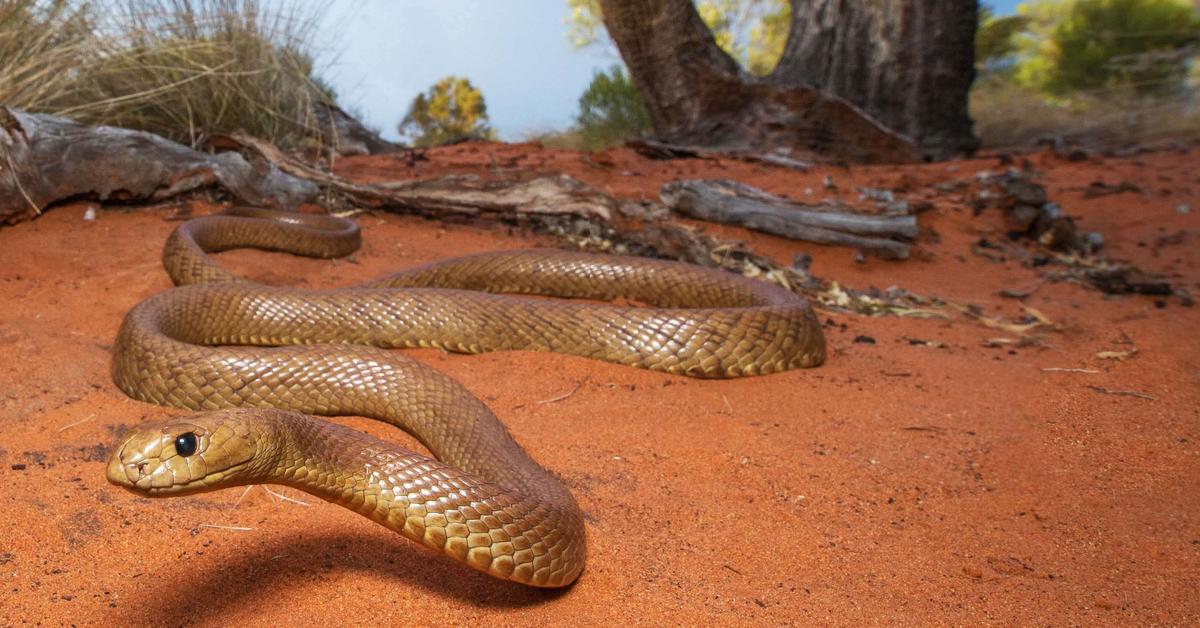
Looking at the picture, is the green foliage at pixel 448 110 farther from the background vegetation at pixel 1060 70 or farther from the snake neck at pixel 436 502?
the snake neck at pixel 436 502

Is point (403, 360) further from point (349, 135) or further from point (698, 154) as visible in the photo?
point (349, 135)

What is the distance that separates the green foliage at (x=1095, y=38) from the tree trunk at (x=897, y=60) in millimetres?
5341

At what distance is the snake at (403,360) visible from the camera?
7.13 ft

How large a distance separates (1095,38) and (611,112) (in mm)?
9327

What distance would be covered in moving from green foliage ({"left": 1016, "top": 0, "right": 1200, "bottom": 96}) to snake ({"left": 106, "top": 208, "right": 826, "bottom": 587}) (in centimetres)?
1241

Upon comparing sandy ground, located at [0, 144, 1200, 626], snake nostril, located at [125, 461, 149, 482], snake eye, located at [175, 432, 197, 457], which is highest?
snake eye, located at [175, 432, 197, 457]

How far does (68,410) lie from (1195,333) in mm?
5426

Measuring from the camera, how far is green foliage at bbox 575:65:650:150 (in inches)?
505

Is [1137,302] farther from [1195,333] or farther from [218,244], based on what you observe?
[218,244]

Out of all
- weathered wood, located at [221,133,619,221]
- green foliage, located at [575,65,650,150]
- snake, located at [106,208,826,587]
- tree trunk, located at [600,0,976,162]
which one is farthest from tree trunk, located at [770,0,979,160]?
snake, located at [106,208,826,587]

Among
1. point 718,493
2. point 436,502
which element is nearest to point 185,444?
point 436,502

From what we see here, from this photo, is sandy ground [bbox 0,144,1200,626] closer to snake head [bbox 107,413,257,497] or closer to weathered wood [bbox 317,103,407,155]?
snake head [bbox 107,413,257,497]

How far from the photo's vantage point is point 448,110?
1659 centimetres

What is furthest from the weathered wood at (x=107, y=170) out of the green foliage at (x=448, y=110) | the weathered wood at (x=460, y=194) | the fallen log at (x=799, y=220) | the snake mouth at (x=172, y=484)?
the green foliage at (x=448, y=110)
